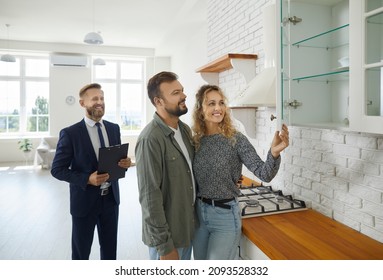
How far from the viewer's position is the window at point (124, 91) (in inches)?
366

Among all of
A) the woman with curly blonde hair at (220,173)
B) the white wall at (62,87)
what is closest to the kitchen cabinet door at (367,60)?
the woman with curly blonde hair at (220,173)

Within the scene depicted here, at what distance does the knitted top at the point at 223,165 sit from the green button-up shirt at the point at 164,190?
0.07 metres

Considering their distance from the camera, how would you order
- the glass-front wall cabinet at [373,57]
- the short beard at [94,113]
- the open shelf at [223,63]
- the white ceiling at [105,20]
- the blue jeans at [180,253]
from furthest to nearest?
the white ceiling at [105,20]
the open shelf at [223,63]
the short beard at [94,113]
the blue jeans at [180,253]
the glass-front wall cabinet at [373,57]

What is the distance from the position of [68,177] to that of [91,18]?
521cm

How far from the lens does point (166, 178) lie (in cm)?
144

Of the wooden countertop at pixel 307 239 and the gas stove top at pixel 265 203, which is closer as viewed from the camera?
the wooden countertop at pixel 307 239

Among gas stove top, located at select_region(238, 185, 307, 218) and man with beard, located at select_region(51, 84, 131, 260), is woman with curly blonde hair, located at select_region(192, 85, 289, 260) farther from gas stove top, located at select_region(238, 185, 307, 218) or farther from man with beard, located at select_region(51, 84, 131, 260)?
man with beard, located at select_region(51, 84, 131, 260)

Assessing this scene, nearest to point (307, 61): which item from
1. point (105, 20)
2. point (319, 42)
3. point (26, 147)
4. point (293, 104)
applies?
point (319, 42)

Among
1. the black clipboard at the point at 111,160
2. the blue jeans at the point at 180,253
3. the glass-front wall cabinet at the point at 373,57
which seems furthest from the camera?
the black clipboard at the point at 111,160

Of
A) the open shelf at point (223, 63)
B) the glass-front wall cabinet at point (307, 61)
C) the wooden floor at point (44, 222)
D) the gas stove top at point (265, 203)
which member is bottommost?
the wooden floor at point (44, 222)

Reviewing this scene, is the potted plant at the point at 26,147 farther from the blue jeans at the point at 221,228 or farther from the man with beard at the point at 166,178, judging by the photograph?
the blue jeans at the point at 221,228

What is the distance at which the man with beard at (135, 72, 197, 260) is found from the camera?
137 centimetres

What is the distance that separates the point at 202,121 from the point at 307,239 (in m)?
0.79

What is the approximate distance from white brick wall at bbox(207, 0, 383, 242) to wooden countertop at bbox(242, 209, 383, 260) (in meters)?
0.09
